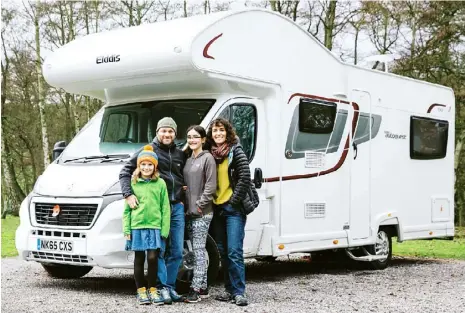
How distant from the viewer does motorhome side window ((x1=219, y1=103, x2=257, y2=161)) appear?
8656 millimetres

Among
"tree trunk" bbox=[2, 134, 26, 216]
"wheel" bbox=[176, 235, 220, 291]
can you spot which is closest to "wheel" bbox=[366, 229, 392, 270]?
"wheel" bbox=[176, 235, 220, 291]

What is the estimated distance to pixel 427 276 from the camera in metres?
10.4

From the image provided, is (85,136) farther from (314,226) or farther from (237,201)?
(314,226)

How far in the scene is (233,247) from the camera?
7520 mm

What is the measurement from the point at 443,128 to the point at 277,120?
4.43 meters

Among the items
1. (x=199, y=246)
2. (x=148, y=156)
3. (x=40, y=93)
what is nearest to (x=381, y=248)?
(x=199, y=246)

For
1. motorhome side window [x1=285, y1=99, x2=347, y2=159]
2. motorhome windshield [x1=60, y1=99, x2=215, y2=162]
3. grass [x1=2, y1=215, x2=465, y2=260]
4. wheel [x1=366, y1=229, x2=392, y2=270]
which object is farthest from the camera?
grass [x1=2, y1=215, x2=465, y2=260]

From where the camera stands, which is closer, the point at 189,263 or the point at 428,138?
the point at 189,263

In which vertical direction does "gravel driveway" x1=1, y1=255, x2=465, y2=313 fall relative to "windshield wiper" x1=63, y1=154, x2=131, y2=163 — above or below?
below

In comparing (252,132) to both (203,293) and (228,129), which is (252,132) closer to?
(228,129)

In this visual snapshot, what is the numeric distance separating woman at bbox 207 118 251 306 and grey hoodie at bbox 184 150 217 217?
0.40 feet

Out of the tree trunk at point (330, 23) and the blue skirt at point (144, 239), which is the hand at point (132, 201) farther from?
the tree trunk at point (330, 23)

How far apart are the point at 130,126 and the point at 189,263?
1.78m

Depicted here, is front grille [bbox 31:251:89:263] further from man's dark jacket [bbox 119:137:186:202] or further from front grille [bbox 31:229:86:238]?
man's dark jacket [bbox 119:137:186:202]
